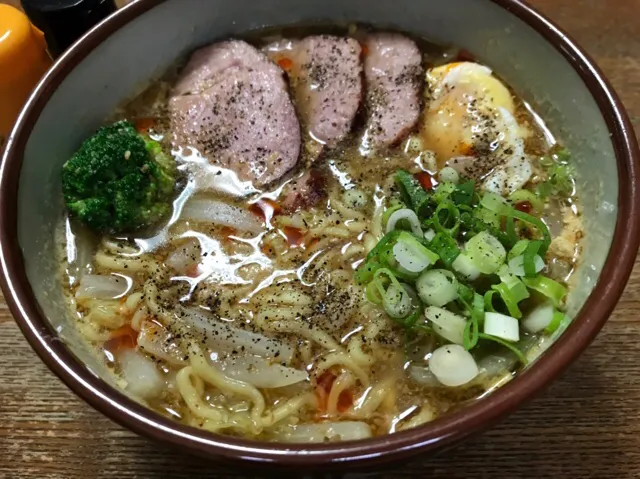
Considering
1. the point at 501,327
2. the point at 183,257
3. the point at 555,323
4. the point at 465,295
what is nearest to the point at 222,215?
the point at 183,257

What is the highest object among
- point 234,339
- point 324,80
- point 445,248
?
point 324,80

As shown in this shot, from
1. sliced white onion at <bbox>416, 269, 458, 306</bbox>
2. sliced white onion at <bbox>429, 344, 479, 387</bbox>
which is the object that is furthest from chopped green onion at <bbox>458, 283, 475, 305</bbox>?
sliced white onion at <bbox>429, 344, 479, 387</bbox>

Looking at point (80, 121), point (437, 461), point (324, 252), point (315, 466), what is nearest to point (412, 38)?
point (324, 252)

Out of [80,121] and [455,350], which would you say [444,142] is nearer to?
[455,350]

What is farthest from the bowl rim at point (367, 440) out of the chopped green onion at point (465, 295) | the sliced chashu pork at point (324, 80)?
the sliced chashu pork at point (324, 80)

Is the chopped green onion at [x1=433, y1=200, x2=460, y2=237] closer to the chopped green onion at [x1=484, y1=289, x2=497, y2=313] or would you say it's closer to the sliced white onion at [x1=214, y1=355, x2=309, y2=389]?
the chopped green onion at [x1=484, y1=289, x2=497, y2=313]

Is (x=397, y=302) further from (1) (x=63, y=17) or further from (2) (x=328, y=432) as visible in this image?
(1) (x=63, y=17)

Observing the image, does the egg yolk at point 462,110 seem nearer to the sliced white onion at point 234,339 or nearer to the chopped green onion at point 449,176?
the chopped green onion at point 449,176
